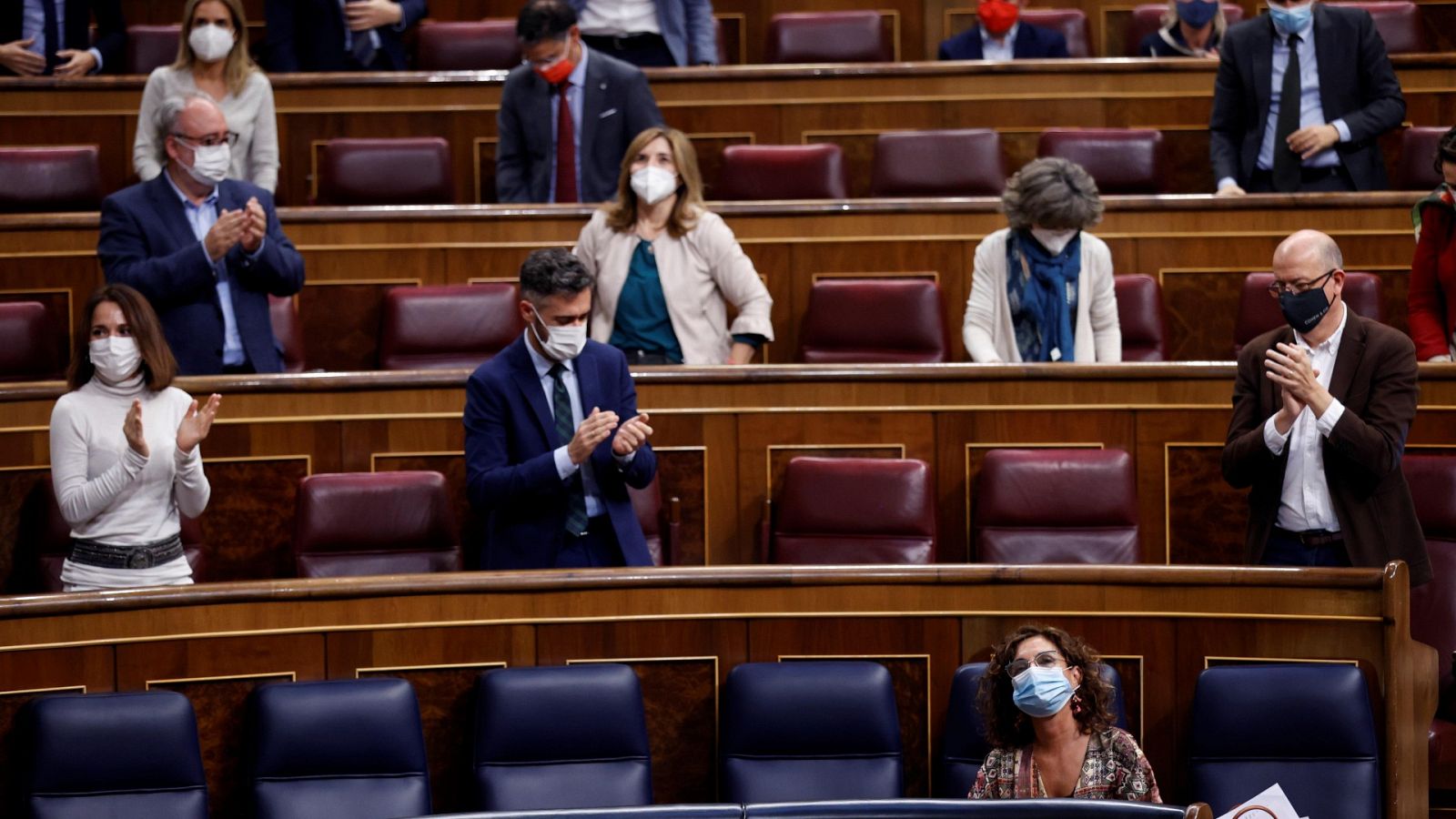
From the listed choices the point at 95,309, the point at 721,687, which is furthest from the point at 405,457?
the point at 721,687

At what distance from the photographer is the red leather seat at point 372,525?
11.0 ft

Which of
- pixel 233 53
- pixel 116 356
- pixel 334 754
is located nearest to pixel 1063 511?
pixel 334 754

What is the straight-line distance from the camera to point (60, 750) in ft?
8.82

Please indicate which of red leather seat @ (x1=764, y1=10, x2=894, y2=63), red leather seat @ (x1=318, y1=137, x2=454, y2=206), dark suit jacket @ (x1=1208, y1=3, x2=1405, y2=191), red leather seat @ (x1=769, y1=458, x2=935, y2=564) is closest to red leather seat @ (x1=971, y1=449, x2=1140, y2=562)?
red leather seat @ (x1=769, y1=458, x2=935, y2=564)

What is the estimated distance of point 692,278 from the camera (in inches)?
153

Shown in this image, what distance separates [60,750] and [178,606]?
287mm

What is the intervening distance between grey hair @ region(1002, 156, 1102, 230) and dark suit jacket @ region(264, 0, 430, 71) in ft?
7.55

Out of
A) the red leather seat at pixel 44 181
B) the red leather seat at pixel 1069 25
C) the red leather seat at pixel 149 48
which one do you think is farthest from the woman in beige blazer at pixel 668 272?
the red leather seat at pixel 149 48

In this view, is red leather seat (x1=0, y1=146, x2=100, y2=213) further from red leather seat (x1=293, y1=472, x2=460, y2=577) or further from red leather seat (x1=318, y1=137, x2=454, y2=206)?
red leather seat (x1=293, y1=472, x2=460, y2=577)

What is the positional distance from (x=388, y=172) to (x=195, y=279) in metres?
1.24

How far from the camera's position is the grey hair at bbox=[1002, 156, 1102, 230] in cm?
369

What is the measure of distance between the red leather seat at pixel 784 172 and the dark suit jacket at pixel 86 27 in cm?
190

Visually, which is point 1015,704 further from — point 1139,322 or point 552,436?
point 1139,322

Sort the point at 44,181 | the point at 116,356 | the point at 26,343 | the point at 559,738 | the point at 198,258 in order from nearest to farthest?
the point at 559,738
the point at 116,356
the point at 198,258
the point at 26,343
the point at 44,181
